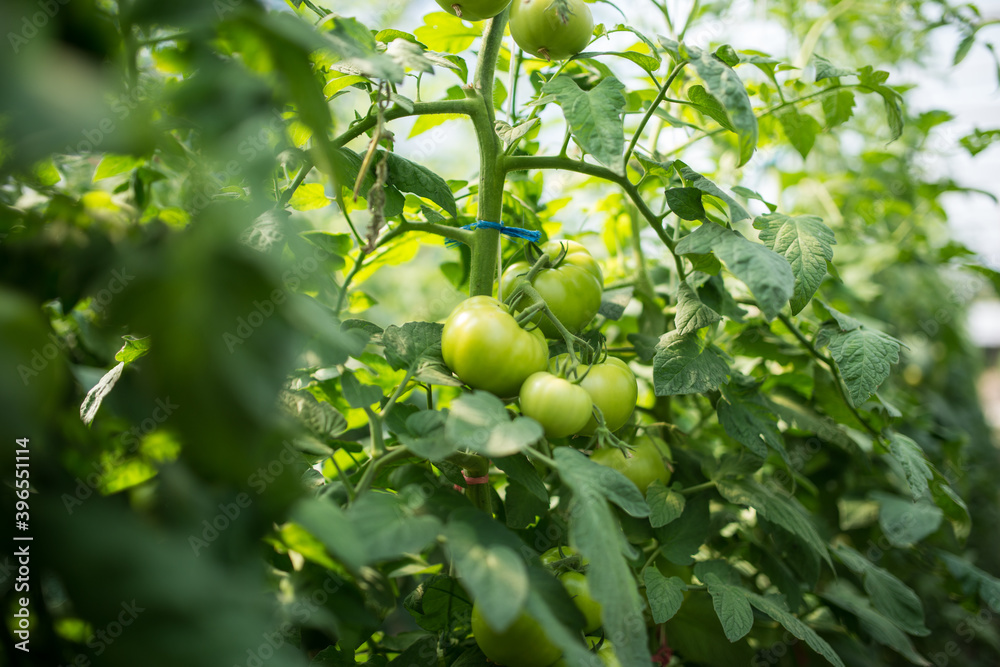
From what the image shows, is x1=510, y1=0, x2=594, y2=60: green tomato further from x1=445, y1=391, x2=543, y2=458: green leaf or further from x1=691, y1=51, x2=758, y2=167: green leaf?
x1=445, y1=391, x2=543, y2=458: green leaf

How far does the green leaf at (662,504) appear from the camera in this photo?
0.56 meters

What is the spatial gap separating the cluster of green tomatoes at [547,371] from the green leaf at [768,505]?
0.30ft

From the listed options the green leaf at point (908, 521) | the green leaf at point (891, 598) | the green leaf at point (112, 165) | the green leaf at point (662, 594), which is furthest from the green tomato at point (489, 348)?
the green leaf at point (908, 521)

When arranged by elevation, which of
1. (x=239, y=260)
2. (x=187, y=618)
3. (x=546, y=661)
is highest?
(x=239, y=260)

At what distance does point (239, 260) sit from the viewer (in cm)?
23

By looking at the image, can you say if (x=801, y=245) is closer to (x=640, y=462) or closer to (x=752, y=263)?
(x=752, y=263)

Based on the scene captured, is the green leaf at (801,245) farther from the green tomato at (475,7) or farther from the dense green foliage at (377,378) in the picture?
the green tomato at (475,7)

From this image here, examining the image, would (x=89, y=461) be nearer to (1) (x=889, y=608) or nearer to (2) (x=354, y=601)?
(2) (x=354, y=601)

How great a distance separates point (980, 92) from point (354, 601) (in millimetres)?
4159

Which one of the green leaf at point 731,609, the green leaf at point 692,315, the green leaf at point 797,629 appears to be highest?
the green leaf at point 692,315

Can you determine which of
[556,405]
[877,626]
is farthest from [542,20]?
[877,626]

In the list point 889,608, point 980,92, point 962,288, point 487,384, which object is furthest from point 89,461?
point 980,92

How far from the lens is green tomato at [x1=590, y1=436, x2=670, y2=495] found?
58cm

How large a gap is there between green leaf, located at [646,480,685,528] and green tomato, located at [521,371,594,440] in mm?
156
